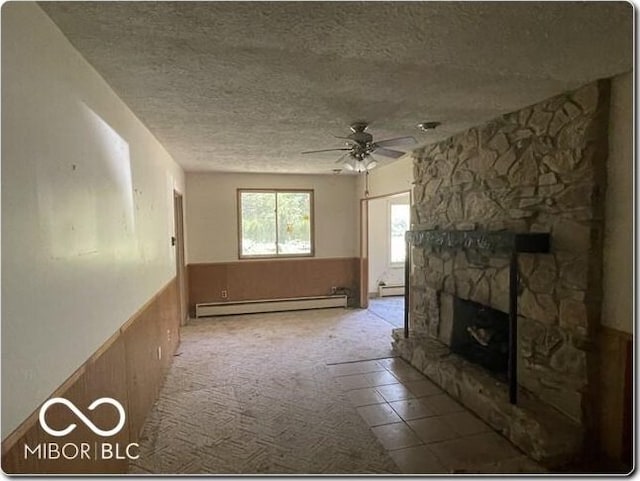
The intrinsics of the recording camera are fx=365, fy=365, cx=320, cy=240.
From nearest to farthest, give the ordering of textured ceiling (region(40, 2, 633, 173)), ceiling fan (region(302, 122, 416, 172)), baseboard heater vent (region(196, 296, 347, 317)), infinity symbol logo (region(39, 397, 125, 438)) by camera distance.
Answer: infinity symbol logo (region(39, 397, 125, 438)) → textured ceiling (region(40, 2, 633, 173)) → ceiling fan (region(302, 122, 416, 172)) → baseboard heater vent (region(196, 296, 347, 317))

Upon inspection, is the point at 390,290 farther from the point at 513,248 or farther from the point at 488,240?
the point at 513,248

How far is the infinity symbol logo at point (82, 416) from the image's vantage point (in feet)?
4.38

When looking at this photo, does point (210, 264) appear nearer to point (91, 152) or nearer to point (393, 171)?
point (393, 171)

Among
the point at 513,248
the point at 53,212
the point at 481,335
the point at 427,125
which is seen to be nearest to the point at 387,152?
the point at 427,125

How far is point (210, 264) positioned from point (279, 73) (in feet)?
15.1

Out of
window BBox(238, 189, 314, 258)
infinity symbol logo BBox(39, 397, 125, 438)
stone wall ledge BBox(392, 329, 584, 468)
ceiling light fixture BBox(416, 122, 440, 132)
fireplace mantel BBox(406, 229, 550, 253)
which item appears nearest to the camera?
infinity symbol logo BBox(39, 397, 125, 438)

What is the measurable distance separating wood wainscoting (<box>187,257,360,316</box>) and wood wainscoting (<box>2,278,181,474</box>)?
2283 millimetres

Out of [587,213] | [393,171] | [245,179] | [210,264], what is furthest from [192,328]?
[587,213]

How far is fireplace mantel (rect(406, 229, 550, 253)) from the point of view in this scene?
260cm

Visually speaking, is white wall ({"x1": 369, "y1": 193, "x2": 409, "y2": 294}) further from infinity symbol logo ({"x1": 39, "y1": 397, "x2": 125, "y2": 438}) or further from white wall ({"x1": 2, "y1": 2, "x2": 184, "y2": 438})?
infinity symbol logo ({"x1": 39, "y1": 397, "x2": 125, "y2": 438})

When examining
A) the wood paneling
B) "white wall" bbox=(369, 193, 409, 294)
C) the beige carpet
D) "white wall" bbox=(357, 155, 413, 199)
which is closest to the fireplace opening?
the wood paneling

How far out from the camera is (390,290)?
7574 millimetres

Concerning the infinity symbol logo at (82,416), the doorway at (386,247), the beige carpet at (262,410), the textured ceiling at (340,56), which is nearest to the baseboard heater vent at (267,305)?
the beige carpet at (262,410)

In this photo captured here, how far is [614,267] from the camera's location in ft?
7.49
